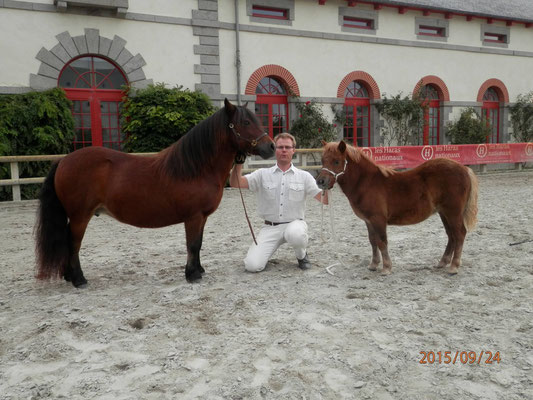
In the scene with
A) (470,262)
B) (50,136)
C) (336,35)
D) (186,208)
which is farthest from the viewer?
(336,35)

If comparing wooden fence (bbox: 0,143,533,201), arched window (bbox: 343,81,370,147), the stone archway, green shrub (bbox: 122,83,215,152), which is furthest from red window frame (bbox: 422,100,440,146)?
the stone archway

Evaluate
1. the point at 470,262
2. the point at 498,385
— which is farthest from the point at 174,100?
the point at 498,385

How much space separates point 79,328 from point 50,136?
27.4 ft

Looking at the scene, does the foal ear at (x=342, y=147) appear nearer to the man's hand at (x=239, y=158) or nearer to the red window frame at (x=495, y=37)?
the man's hand at (x=239, y=158)

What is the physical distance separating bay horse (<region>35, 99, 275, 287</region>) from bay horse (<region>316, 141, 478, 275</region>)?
2.66 ft

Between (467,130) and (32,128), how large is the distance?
1450cm

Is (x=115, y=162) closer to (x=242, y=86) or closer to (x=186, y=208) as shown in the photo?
(x=186, y=208)

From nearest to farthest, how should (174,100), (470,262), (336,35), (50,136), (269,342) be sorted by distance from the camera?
(269,342)
(470,262)
(50,136)
(174,100)
(336,35)

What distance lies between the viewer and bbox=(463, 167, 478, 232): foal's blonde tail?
13.0 ft

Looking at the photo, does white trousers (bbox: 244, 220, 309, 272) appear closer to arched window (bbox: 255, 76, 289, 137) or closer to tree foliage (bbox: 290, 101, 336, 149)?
arched window (bbox: 255, 76, 289, 137)

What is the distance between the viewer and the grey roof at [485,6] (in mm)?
15219

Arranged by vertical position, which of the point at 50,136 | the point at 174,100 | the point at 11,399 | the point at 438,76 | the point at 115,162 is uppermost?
the point at 438,76

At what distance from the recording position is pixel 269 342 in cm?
270

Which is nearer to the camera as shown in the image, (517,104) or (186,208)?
(186,208)
